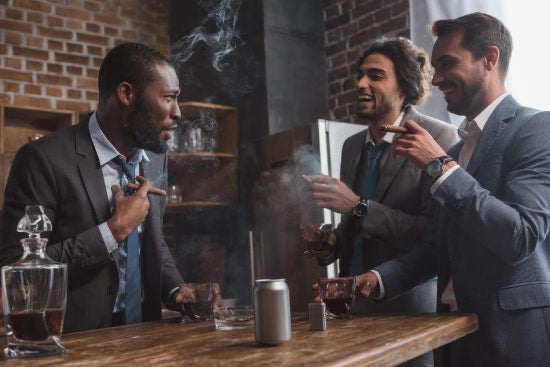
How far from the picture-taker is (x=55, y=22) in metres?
4.52

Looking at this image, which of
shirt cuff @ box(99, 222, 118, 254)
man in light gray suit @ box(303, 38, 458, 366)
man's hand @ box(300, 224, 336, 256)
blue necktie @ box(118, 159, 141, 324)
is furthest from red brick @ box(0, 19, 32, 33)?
man's hand @ box(300, 224, 336, 256)

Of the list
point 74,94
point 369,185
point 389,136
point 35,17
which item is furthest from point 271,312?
point 35,17

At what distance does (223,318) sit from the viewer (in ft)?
5.56

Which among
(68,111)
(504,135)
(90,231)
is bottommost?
(90,231)

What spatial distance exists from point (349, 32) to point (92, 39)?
75.0 inches

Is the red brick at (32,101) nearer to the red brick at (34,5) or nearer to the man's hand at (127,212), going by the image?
the red brick at (34,5)

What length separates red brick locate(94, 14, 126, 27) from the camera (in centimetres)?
475

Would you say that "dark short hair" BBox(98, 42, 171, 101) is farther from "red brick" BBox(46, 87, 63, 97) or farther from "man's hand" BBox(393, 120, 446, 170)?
"red brick" BBox(46, 87, 63, 97)

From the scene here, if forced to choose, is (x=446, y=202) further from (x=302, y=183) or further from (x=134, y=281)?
(x=302, y=183)

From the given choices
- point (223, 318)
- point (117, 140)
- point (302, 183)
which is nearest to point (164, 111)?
point (117, 140)

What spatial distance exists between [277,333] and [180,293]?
76cm

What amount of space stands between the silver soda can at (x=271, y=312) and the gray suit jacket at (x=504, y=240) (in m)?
0.60

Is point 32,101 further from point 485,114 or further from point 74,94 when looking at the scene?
point 485,114

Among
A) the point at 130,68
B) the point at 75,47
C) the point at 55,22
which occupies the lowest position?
the point at 130,68
